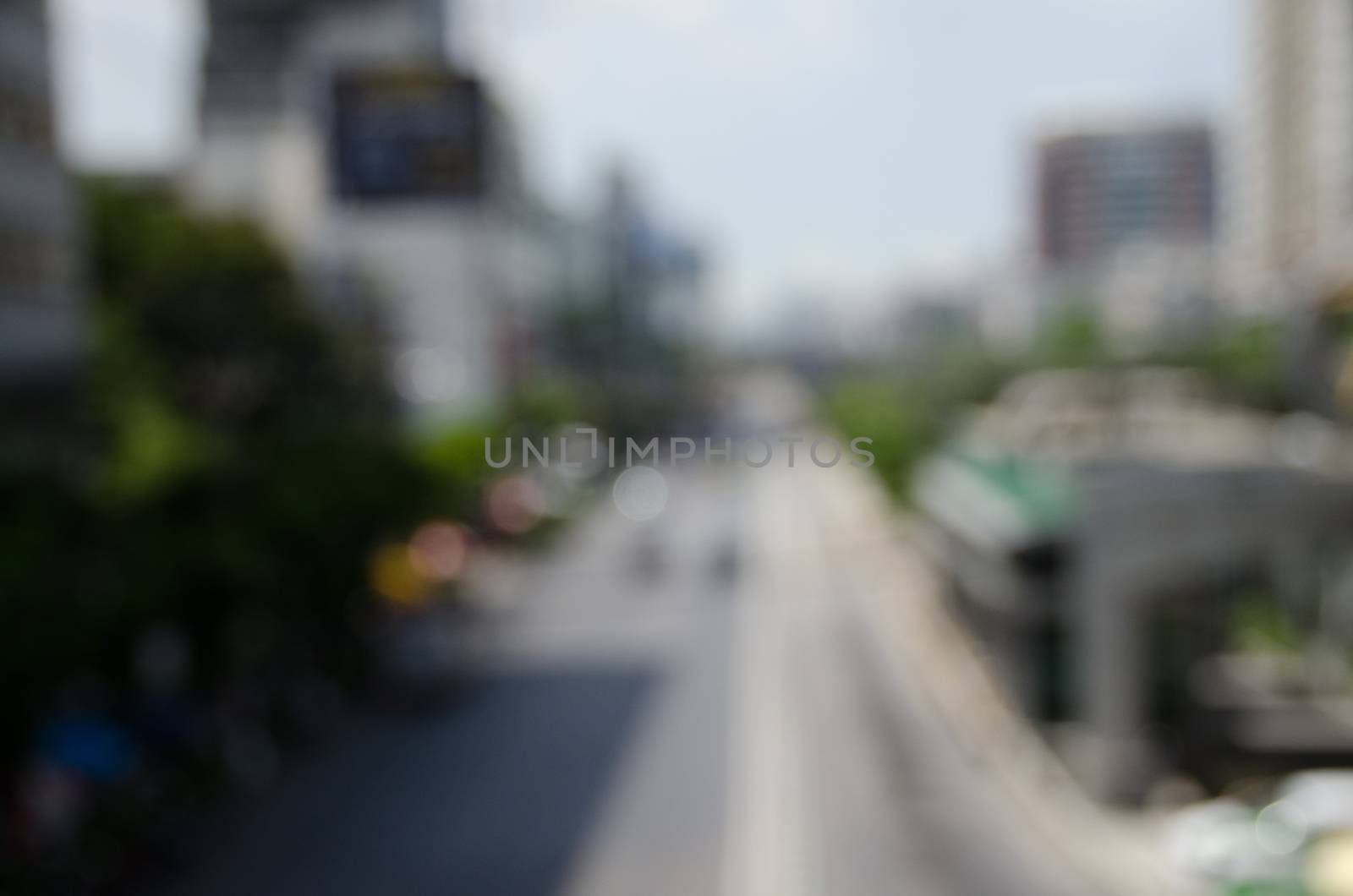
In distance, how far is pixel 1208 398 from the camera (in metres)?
12.8

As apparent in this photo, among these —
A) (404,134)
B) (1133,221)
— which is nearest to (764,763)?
(404,134)

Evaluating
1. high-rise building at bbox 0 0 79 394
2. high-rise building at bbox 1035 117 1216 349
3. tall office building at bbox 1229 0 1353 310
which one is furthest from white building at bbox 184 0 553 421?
high-rise building at bbox 1035 117 1216 349

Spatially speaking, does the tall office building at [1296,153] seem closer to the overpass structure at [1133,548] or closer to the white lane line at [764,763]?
the overpass structure at [1133,548]

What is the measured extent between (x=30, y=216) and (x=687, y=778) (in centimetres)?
677

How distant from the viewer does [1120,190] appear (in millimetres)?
15773

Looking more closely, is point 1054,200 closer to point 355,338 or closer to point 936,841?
point 355,338

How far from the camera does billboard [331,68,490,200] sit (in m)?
5.68

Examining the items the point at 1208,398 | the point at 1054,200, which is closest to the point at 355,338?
the point at 1054,200

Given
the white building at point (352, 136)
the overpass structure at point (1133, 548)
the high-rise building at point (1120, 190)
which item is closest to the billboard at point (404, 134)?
the white building at point (352, 136)

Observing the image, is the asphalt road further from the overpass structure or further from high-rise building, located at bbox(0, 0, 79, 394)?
high-rise building, located at bbox(0, 0, 79, 394)

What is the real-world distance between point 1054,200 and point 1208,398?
4247mm

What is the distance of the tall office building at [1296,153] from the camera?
9.59 meters

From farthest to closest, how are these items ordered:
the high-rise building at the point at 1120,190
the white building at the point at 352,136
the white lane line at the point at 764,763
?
the high-rise building at the point at 1120,190 < the white lane line at the point at 764,763 < the white building at the point at 352,136

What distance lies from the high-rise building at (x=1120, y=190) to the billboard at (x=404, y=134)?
30.6 ft
